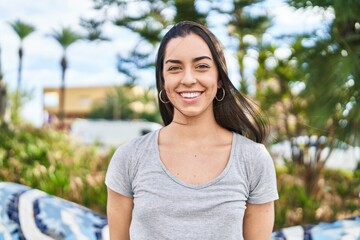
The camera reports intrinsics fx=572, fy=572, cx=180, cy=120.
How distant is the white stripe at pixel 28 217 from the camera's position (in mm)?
3068

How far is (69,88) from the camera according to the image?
47156 millimetres

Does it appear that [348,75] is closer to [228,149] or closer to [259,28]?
[228,149]

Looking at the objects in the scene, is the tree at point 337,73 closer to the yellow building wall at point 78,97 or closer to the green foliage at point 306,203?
the green foliage at point 306,203

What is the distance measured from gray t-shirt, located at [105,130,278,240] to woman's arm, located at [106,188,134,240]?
0.09 ft

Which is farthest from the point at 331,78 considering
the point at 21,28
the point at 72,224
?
the point at 21,28

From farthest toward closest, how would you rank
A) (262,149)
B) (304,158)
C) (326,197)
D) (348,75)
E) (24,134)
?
(24,134) → (304,158) → (326,197) → (348,75) → (262,149)

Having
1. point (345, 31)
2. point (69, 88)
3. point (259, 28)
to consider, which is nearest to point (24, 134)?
point (259, 28)

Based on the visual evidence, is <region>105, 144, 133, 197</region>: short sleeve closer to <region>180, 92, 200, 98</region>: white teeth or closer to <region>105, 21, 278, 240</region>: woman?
<region>105, 21, 278, 240</region>: woman

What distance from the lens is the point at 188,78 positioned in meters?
1.75

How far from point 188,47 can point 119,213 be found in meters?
0.58

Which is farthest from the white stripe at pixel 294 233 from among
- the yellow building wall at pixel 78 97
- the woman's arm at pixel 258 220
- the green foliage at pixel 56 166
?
the yellow building wall at pixel 78 97

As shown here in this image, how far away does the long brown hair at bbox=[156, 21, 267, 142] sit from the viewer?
183 cm

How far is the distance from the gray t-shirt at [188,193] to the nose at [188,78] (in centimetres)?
23

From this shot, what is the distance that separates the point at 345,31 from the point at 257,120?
10.5ft
